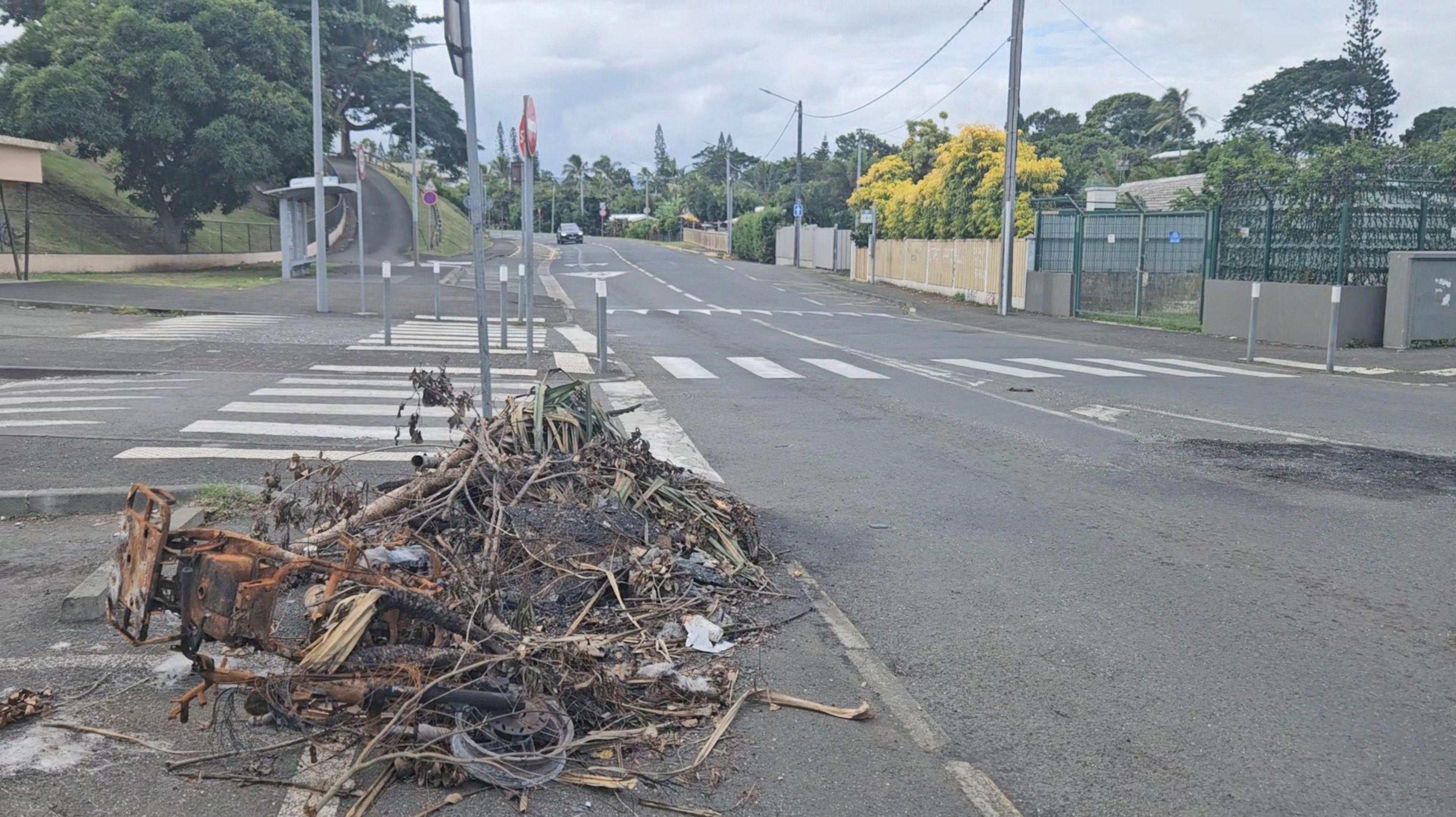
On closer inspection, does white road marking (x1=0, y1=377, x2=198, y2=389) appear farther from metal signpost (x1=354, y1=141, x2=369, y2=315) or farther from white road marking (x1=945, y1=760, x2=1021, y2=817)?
white road marking (x1=945, y1=760, x2=1021, y2=817)

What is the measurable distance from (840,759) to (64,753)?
9.31 feet

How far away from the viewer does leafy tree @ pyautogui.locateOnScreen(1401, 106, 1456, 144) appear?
188 feet

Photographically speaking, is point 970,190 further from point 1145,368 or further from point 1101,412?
point 1101,412

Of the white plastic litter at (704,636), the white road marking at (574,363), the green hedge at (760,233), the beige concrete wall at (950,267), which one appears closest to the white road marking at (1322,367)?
the white road marking at (574,363)

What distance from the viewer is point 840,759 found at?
14.1 feet

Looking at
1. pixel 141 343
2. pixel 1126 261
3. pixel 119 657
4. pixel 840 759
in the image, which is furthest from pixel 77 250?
pixel 840 759

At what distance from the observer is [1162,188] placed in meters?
43.6

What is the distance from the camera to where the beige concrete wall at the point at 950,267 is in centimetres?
3152

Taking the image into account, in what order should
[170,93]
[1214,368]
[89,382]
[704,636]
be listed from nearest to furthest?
[704,636]
[89,382]
[1214,368]
[170,93]

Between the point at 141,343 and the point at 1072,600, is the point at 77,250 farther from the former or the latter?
the point at 1072,600

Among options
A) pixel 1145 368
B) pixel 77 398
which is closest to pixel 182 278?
pixel 77 398

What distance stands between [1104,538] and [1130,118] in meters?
91.6

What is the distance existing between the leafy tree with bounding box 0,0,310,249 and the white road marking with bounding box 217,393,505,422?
80.5 ft

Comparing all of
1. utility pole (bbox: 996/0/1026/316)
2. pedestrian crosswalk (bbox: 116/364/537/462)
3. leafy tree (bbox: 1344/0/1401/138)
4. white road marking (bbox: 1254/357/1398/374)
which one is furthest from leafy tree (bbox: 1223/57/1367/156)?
pedestrian crosswalk (bbox: 116/364/537/462)
